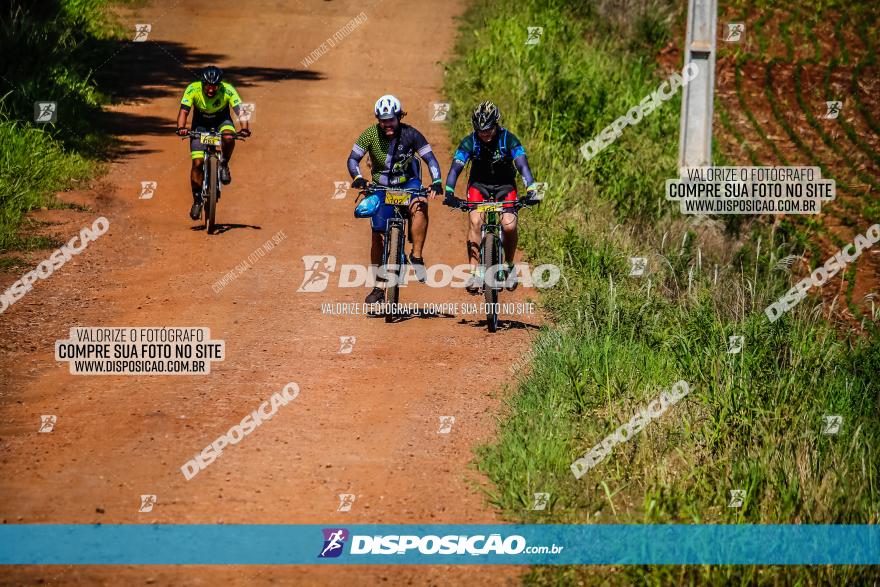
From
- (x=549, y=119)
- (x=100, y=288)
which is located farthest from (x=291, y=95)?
(x=100, y=288)

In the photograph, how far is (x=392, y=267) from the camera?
11.2m

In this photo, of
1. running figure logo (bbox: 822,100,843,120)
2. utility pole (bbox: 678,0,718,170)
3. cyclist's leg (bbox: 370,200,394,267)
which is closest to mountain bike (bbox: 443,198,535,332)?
cyclist's leg (bbox: 370,200,394,267)

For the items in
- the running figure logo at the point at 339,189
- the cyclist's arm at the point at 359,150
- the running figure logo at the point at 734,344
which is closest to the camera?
the running figure logo at the point at 734,344

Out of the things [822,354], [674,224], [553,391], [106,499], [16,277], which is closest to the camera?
[106,499]

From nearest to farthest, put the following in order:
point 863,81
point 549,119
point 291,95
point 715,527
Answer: point 715,527, point 549,119, point 291,95, point 863,81

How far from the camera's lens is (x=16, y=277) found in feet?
40.8

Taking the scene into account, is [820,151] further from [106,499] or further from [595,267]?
[106,499]

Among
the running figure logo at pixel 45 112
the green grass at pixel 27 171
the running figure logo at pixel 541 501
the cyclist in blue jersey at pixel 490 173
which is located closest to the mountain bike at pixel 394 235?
the cyclist in blue jersey at pixel 490 173

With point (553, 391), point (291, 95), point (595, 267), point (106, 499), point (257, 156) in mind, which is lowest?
point (106, 499)

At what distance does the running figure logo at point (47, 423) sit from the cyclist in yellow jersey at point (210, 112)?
6.37 m

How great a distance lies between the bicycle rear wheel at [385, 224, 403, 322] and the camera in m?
11.1

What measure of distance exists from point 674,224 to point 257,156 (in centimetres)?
752

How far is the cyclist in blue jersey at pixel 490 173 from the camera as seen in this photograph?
36.4 ft

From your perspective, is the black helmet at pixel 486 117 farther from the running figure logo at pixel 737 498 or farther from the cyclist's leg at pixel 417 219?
the running figure logo at pixel 737 498
